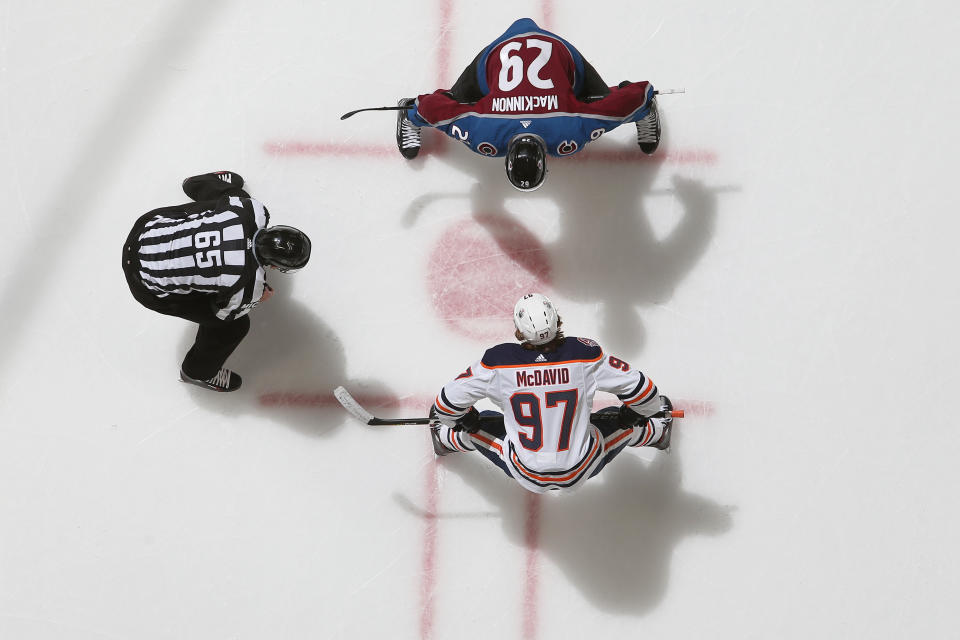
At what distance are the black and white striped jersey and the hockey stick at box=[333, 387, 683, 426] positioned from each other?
0.64m

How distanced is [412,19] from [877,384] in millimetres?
3236

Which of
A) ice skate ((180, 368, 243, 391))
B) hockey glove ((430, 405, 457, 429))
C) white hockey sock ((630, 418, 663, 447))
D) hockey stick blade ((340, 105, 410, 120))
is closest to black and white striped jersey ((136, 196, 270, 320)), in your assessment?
ice skate ((180, 368, 243, 391))

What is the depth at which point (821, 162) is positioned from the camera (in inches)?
181

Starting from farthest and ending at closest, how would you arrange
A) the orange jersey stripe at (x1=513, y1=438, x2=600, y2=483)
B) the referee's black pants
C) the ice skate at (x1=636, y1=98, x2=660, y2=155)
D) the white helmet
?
the ice skate at (x1=636, y1=98, x2=660, y2=155) < the referee's black pants < the orange jersey stripe at (x1=513, y1=438, x2=600, y2=483) < the white helmet

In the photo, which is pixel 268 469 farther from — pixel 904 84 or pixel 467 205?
pixel 904 84

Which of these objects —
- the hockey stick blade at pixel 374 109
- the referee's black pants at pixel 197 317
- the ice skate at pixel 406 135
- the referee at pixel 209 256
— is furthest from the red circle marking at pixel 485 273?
the referee's black pants at pixel 197 317

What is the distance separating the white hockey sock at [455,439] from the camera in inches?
158

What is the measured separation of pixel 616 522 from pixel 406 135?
2.35m

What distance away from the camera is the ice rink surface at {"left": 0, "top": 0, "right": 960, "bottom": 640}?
440 cm

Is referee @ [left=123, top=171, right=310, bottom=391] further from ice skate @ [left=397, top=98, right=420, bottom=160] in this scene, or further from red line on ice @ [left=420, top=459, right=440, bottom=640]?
red line on ice @ [left=420, top=459, right=440, bottom=640]

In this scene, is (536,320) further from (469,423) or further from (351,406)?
(351,406)

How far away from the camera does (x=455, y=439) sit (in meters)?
4.08

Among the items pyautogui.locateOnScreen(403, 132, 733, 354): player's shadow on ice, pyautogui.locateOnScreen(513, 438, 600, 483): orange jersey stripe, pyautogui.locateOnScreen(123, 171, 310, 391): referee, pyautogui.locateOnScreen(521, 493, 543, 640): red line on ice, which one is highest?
pyautogui.locateOnScreen(403, 132, 733, 354): player's shadow on ice

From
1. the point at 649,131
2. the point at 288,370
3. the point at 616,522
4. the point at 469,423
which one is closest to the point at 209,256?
the point at 288,370
